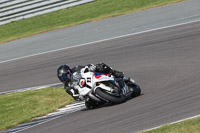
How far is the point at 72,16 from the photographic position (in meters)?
23.8

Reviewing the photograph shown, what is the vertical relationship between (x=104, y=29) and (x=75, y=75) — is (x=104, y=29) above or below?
below

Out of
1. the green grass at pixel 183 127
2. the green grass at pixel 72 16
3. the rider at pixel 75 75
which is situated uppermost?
the green grass at pixel 183 127

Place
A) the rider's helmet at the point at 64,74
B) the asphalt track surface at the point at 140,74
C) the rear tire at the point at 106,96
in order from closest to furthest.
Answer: the asphalt track surface at the point at 140,74 < the rear tire at the point at 106,96 < the rider's helmet at the point at 64,74

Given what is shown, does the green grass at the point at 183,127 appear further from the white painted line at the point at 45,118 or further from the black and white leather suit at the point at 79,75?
the white painted line at the point at 45,118

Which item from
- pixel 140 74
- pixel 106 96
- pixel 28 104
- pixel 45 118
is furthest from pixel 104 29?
pixel 106 96

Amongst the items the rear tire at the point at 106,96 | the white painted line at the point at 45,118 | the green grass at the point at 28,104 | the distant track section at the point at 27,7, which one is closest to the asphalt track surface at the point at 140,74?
the rear tire at the point at 106,96

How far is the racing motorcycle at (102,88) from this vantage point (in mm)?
10891

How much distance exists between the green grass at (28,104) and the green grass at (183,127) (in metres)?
5.04

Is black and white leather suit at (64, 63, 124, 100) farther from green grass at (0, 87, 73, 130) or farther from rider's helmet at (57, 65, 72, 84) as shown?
green grass at (0, 87, 73, 130)

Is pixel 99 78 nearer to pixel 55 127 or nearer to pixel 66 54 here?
pixel 55 127

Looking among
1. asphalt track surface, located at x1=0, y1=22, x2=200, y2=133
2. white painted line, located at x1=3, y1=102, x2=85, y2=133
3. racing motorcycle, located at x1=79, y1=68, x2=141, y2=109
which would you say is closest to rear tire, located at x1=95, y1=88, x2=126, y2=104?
racing motorcycle, located at x1=79, y1=68, x2=141, y2=109

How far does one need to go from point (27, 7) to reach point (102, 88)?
14678mm

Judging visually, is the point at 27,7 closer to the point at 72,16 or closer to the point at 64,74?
the point at 72,16

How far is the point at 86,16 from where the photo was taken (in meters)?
23.3
